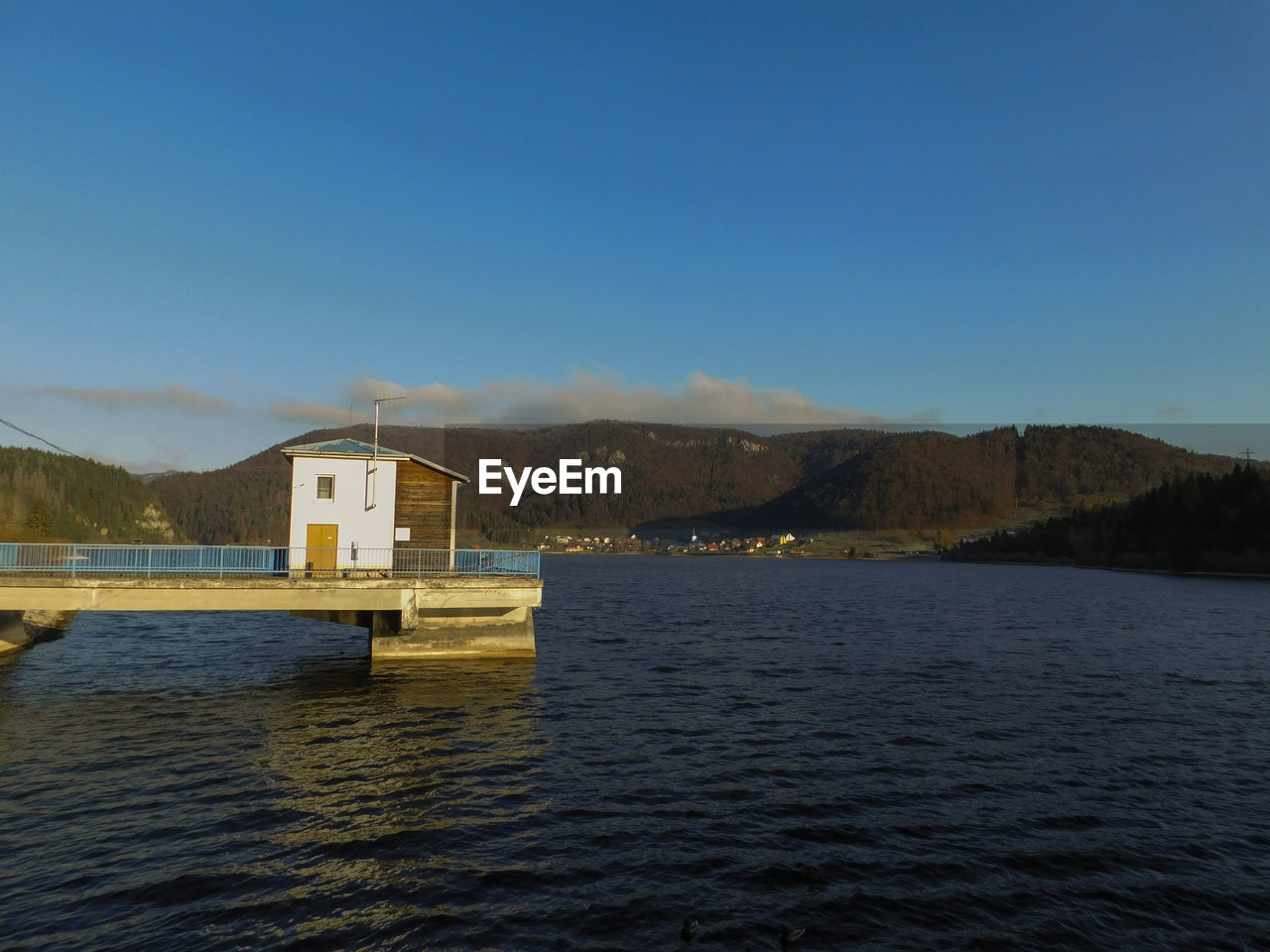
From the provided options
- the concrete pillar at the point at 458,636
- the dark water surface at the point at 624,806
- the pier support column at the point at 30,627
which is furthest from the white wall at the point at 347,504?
the pier support column at the point at 30,627

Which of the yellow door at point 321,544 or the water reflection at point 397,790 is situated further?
the yellow door at point 321,544

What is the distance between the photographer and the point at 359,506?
37.3 metres

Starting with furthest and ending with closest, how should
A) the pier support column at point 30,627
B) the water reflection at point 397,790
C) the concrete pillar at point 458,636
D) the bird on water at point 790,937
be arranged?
the pier support column at point 30,627 → the concrete pillar at point 458,636 → the water reflection at point 397,790 → the bird on water at point 790,937

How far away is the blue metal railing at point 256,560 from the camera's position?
3167 centimetres

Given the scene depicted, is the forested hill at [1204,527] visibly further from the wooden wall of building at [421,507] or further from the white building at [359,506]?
the white building at [359,506]

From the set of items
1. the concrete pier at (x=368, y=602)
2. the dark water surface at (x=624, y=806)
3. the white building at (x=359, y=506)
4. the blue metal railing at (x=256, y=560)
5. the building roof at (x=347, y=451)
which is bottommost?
the dark water surface at (x=624, y=806)

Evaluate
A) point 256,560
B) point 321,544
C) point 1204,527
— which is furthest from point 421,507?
point 1204,527

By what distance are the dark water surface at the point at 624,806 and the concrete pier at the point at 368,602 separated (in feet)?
6.09

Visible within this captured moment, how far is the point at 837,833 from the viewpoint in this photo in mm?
15812

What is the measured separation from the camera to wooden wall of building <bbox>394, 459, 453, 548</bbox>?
3856 cm

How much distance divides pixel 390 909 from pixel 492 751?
9109mm

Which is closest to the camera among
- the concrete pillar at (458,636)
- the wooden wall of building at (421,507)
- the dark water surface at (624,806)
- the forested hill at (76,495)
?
the dark water surface at (624,806)

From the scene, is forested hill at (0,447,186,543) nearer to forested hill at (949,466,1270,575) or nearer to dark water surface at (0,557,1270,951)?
dark water surface at (0,557,1270,951)

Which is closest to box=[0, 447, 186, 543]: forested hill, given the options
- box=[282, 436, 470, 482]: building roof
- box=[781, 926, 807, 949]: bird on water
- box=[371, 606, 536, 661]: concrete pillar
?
box=[282, 436, 470, 482]: building roof
